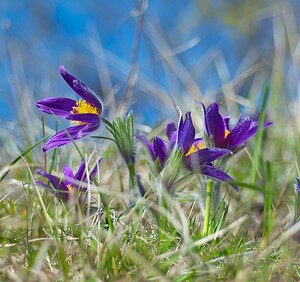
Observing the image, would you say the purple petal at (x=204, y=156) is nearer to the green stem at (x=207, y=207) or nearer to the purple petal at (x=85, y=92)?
the green stem at (x=207, y=207)

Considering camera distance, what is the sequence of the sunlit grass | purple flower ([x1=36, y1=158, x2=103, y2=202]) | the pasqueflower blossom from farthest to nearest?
purple flower ([x1=36, y1=158, x2=103, y2=202]) < the pasqueflower blossom < the sunlit grass

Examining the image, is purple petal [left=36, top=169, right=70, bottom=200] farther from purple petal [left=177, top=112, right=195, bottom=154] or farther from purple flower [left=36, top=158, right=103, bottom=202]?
purple petal [left=177, top=112, right=195, bottom=154]

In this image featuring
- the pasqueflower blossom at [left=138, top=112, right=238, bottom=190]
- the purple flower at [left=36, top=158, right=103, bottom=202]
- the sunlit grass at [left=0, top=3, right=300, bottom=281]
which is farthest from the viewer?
the purple flower at [left=36, top=158, right=103, bottom=202]

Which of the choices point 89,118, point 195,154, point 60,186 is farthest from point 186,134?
point 60,186

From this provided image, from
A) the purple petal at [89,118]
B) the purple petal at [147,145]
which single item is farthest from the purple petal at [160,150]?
the purple petal at [89,118]

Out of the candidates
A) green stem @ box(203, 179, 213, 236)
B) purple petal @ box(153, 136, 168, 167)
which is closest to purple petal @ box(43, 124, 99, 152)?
purple petal @ box(153, 136, 168, 167)

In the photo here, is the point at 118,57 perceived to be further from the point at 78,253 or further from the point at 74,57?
the point at 78,253

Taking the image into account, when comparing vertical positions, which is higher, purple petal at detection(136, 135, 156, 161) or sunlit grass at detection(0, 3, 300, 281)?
purple petal at detection(136, 135, 156, 161)
